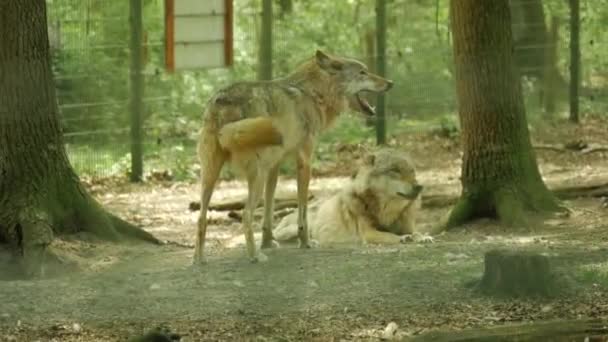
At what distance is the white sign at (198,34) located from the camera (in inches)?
595

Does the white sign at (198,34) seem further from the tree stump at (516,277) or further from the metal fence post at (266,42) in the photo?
the tree stump at (516,277)

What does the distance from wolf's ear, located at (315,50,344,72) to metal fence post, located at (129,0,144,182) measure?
19.2 feet

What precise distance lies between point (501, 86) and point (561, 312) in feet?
12.3

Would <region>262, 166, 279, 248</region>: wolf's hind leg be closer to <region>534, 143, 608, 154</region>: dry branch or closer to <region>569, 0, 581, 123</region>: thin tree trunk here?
<region>534, 143, 608, 154</region>: dry branch

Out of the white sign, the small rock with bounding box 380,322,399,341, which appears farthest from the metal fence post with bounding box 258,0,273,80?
the small rock with bounding box 380,322,399,341

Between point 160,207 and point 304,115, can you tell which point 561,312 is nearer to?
point 304,115

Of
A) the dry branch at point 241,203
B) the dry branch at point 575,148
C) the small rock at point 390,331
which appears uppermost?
the small rock at point 390,331

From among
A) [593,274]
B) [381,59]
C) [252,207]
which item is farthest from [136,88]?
[593,274]

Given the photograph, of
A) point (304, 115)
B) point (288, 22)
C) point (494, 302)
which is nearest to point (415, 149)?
point (288, 22)

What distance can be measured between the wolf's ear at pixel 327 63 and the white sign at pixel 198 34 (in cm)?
543

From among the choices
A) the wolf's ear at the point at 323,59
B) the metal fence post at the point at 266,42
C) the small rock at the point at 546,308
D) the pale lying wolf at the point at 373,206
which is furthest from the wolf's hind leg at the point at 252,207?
the metal fence post at the point at 266,42

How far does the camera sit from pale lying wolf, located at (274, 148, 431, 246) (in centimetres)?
1112

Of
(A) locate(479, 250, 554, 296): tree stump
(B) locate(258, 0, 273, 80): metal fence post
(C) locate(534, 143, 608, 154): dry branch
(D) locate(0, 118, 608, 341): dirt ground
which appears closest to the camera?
(D) locate(0, 118, 608, 341): dirt ground

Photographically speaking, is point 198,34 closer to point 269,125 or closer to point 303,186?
point 303,186
